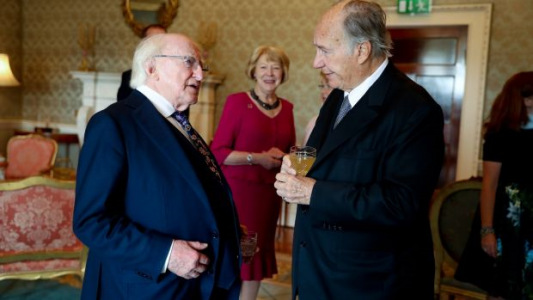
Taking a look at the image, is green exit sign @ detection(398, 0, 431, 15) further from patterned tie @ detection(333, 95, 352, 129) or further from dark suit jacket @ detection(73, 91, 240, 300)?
dark suit jacket @ detection(73, 91, 240, 300)

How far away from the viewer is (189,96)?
158 centimetres

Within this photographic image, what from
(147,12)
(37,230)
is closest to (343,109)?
(37,230)

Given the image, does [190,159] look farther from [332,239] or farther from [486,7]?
[486,7]

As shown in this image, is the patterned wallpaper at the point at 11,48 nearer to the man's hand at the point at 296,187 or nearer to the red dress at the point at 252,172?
the red dress at the point at 252,172

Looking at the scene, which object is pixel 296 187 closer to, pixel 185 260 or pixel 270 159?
pixel 185 260

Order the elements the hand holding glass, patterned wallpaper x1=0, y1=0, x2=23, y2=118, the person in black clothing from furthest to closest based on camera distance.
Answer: patterned wallpaper x1=0, y1=0, x2=23, y2=118
the person in black clothing
the hand holding glass

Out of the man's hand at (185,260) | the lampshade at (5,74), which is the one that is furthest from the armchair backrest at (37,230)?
the lampshade at (5,74)

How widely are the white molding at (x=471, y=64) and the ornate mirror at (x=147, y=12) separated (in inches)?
120

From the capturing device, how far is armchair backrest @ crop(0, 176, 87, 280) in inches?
98.5

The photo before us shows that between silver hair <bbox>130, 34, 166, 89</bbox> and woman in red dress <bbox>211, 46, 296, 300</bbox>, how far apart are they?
45.6 inches

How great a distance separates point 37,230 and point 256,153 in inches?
49.5

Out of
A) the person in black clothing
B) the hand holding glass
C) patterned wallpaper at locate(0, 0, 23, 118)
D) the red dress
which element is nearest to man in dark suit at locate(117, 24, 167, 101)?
the red dress

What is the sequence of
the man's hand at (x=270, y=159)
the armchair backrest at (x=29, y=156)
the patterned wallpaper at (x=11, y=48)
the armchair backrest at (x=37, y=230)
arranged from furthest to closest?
the patterned wallpaper at (x=11, y=48)
the armchair backrest at (x=29, y=156)
the man's hand at (x=270, y=159)
the armchair backrest at (x=37, y=230)

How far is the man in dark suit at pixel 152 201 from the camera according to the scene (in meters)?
1.35
